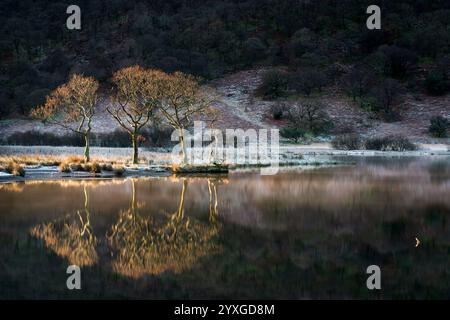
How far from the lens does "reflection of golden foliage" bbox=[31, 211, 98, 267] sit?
12.8 metres

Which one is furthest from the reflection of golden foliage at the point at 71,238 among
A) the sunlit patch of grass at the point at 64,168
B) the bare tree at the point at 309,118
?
the bare tree at the point at 309,118

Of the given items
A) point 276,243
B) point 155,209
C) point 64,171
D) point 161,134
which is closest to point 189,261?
point 276,243

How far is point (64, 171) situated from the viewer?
109ft

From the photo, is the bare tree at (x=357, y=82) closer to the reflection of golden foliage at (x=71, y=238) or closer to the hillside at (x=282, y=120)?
the hillside at (x=282, y=120)

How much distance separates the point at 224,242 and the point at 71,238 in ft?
12.0

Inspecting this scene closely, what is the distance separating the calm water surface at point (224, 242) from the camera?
10.7m

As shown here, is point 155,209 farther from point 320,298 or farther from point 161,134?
point 161,134

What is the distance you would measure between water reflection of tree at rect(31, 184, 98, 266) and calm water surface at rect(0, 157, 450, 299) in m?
0.03

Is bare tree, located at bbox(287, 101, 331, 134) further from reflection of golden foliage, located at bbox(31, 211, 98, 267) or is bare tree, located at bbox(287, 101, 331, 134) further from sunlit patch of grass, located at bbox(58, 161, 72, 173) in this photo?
reflection of golden foliage, located at bbox(31, 211, 98, 267)

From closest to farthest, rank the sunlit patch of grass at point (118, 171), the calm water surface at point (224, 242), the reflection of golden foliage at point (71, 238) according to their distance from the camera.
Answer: the calm water surface at point (224, 242), the reflection of golden foliage at point (71, 238), the sunlit patch of grass at point (118, 171)

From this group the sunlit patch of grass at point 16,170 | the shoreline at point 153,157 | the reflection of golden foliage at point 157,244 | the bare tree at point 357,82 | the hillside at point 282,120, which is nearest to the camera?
the reflection of golden foliage at point 157,244

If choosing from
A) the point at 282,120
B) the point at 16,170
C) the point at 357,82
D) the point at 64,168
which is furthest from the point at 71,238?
the point at 357,82

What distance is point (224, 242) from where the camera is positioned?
1442 centimetres

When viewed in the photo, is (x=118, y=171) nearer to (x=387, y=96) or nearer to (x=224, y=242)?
(x=224, y=242)
